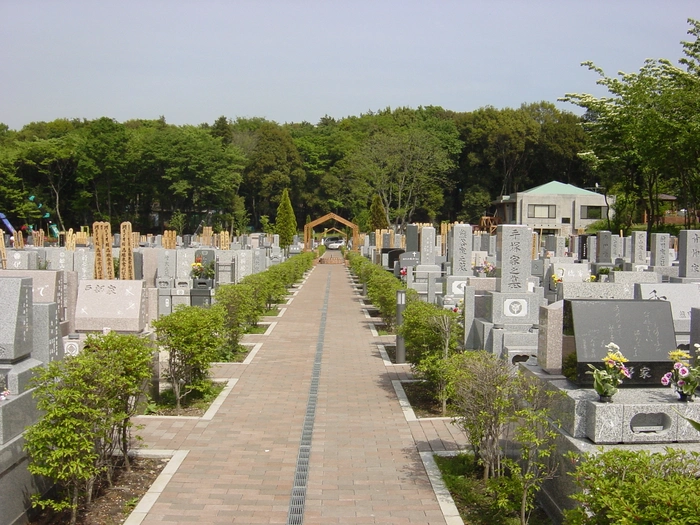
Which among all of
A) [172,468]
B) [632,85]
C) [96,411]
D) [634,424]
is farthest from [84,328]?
[632,85]

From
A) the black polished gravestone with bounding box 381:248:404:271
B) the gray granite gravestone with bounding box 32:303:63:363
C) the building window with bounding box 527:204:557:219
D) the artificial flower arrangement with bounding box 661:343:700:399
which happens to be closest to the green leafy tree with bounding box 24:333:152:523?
the gray granite gravestone with bounding box 32:303:63:363

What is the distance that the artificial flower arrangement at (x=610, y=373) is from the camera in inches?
192

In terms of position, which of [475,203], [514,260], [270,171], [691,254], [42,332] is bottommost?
[42,332]

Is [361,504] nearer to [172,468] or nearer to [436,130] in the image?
[172,468]

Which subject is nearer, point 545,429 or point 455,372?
point 545,429

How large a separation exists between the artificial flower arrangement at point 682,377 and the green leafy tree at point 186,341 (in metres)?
5.39

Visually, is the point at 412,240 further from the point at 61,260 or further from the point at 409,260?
the point at 61,260

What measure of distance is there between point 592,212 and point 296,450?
48.8 m

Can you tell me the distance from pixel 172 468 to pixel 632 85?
88.3ft

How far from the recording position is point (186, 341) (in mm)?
8266

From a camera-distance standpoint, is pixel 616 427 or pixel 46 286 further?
pixel 46 286

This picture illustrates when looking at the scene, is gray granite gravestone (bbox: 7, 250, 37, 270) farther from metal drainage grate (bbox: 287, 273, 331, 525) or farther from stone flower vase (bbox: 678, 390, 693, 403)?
stone flower vase (bbox: 678, 390, 693, 403)

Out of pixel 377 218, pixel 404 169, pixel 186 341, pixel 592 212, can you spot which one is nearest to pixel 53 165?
pixel 377 218

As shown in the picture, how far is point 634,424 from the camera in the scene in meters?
4.91
